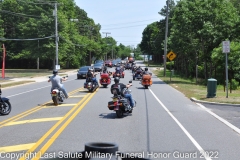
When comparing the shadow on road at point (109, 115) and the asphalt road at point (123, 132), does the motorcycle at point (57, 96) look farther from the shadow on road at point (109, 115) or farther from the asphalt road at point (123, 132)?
the shadow on road at point (109, 115)

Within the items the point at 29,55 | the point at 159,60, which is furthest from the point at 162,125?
the point at 159,60

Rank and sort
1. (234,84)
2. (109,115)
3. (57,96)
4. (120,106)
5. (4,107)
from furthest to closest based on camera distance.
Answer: (234,84) < (57,96) < (4,107) < (109,115) < (120,106)

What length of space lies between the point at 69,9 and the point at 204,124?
7047 centimetres

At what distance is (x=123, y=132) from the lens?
11.3 m

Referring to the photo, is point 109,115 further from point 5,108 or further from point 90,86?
point 90,86

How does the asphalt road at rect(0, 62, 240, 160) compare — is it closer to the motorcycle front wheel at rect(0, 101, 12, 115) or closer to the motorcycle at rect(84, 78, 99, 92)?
the motorcycle front wheel at rect(0, 101, 12, 115)

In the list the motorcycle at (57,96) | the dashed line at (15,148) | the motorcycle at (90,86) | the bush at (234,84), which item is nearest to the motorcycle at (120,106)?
the motorcycle at (57,96)

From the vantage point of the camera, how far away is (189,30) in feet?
127

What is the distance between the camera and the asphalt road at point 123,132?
352 inches

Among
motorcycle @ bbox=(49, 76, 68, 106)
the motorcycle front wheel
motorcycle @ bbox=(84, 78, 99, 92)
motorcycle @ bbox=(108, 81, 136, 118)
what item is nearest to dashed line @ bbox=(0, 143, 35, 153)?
motorcycle @ bbox=(108, 81, 136, 118)

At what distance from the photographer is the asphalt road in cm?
893

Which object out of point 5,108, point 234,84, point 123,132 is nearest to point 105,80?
point 234,84

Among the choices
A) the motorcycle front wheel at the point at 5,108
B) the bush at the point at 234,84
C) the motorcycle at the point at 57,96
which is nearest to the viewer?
the motorcycle front wheel at the point at 5,108

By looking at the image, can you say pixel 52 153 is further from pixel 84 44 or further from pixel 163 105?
pixel 84 44
